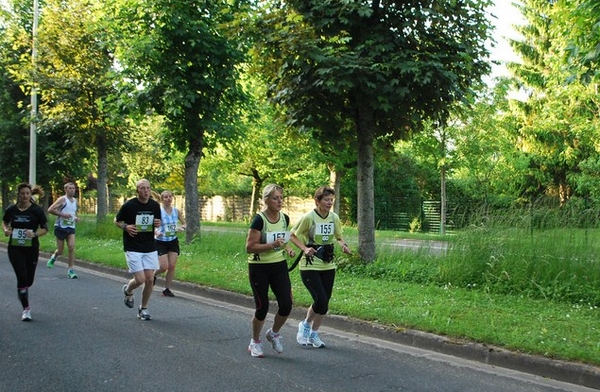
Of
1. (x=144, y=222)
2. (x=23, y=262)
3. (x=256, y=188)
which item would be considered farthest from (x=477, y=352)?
(x=256, y=188)

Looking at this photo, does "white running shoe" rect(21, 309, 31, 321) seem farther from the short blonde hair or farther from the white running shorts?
the short blonde hair

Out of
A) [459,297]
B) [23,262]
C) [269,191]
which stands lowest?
[459,297]

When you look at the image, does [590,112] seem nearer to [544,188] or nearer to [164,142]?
[544,188]

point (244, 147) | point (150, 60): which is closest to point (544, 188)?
point (244, 147)

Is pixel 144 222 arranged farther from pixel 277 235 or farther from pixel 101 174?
pixel 101 174

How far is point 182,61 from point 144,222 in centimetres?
801

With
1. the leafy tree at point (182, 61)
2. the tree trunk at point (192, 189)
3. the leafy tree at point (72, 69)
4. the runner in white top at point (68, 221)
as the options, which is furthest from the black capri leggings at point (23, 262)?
the leafy tree at point (72, 69)

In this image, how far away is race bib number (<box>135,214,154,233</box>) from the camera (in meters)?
7.71

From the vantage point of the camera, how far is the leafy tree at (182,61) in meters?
14.0

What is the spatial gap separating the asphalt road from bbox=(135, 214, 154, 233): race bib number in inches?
49.6

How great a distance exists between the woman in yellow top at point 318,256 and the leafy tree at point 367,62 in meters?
3.58

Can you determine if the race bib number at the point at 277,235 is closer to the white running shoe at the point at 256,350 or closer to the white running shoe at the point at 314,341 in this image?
the white running shoe at the point at 256,350

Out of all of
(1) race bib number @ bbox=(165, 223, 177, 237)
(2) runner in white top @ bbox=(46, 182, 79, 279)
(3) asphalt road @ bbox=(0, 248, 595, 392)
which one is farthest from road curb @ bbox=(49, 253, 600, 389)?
(2) runner in white top @ bbox=(46, 182, 79, 279)

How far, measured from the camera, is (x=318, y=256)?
20.5ft
